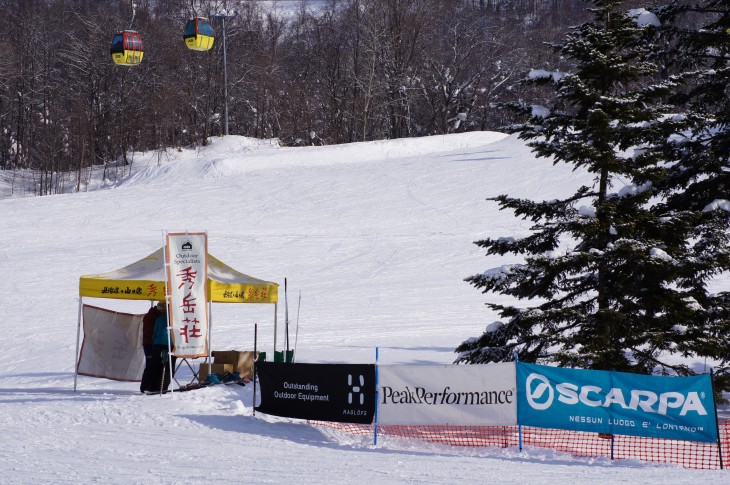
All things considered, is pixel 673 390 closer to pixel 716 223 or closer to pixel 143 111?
pixel 716 223

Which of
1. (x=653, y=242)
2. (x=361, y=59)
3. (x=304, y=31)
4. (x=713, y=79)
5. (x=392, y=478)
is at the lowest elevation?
(x=392, y=478)

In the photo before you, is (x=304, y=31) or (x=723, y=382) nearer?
(x=723, y=382)

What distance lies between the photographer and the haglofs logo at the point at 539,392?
1118cm

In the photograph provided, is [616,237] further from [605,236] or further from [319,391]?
[319,391]

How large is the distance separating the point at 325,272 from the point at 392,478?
18633mm

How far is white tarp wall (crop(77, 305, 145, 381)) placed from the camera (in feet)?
52.1

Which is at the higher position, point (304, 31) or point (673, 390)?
point (304, 31)

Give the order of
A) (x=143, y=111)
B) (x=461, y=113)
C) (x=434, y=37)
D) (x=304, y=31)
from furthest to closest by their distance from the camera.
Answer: (x=304, y=31), (x=434, y=37), (x=461, y=113), (x=143, y=111)

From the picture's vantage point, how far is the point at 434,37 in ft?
263

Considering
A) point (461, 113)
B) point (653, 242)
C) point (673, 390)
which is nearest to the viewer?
point (673, 390)

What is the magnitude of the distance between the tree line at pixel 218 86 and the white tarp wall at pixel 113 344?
112 ft

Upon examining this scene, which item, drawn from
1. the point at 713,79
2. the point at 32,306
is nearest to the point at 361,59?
the point at 32,306

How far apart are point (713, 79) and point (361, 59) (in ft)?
192

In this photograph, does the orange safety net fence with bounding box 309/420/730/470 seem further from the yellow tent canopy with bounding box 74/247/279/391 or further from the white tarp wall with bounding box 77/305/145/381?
the white tarp wall with bounding box 77/305/145/381
